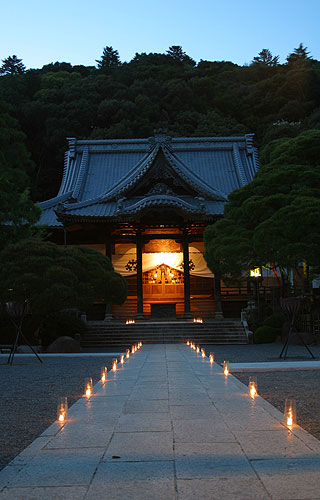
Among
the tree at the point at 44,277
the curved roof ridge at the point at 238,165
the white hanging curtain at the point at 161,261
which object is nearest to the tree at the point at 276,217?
the tree at the point at 44,277

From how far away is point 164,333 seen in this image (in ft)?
68.9

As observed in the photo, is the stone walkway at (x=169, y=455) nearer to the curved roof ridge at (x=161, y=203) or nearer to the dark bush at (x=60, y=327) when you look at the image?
the dark bush at (x=60, y=327)

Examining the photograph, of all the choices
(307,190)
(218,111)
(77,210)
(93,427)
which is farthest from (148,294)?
(218,111)

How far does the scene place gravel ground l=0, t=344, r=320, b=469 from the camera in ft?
16.7

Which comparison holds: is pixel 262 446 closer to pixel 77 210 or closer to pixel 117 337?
pixel 117 337

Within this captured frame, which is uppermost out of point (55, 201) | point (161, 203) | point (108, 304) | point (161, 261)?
point (55, 201)

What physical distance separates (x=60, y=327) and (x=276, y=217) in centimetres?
963

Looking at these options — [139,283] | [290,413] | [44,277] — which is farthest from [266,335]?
[290,413]

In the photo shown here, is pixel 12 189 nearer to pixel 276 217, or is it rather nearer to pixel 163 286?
pixel 276 217

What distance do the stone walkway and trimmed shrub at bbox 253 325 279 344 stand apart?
45.6 ft

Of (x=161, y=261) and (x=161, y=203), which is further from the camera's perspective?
(x=161, y=261)

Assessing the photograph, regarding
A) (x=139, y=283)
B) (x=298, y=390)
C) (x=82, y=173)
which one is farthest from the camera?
(x=82, y=173)

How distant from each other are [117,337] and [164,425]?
16.3 m

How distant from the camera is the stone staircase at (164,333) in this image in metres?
20.4
